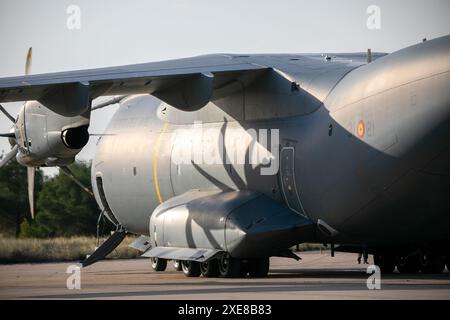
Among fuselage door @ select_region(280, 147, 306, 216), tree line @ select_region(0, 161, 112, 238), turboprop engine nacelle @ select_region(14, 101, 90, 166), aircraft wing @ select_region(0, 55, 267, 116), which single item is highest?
aircraft wing @ select_region(0, 55, 267, 116)

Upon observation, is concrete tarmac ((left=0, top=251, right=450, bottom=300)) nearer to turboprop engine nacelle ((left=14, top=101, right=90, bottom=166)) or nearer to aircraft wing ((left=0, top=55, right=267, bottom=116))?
turboprop engine nacelle ((left=14, top=101, right=90, bottom=166))

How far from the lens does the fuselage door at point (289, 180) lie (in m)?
21.7

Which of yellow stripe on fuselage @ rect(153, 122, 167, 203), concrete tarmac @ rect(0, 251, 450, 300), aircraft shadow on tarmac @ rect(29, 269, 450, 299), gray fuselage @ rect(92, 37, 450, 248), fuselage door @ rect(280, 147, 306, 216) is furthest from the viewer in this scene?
yellow stripe on fuselage @ rect(153, 122, 167, 203)

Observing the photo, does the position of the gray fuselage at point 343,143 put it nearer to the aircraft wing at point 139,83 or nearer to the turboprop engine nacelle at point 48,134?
the aircraft wing at point 139,83

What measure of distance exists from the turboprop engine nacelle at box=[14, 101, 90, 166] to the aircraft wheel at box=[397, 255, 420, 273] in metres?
7.36

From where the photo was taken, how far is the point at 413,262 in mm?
23766

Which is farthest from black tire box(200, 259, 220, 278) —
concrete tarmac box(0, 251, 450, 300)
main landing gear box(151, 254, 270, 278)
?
concrete tarmac box(0, 251, 450, 300)

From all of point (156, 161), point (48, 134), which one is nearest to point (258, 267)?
point (156, 161)

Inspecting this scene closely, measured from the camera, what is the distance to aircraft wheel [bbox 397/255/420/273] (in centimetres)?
2373

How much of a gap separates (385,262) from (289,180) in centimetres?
393

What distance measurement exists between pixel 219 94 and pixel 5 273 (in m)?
8.38

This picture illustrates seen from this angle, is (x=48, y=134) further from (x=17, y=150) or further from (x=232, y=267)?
(x=232, y=267)

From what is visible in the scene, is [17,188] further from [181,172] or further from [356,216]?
[356,216]

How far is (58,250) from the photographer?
37188 mm
